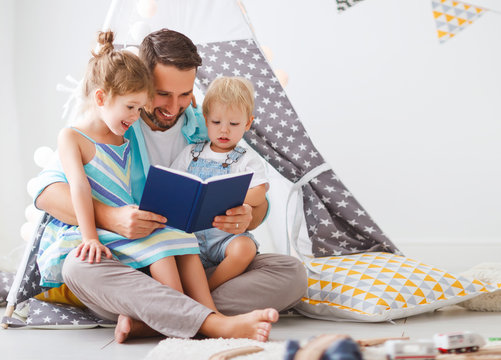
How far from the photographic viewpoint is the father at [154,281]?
1.50 metres

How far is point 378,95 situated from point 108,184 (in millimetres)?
1832

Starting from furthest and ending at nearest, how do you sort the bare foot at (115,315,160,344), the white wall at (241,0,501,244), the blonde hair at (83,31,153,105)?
the white wall at (241,0,501,244), the blonde hair at (83,31,153,105), the bare foot at (115,315,160,344)

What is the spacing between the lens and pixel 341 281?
196 centimetres

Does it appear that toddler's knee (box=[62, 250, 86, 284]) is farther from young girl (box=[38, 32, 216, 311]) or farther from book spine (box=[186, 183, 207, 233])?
book spine (box=[186, 183, 207, 233])

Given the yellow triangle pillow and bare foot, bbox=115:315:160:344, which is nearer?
bare foot, bbox=115:315:160:344

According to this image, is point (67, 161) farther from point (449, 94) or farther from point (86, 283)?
point (449, 94)

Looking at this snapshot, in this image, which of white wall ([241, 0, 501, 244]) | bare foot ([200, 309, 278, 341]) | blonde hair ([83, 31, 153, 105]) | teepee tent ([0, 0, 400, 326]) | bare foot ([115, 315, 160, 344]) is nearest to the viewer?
bare foot ([200, 309, 278, 341])

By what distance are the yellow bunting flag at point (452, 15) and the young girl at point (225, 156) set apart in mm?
1249

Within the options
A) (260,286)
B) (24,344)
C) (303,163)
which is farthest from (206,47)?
(24,344)

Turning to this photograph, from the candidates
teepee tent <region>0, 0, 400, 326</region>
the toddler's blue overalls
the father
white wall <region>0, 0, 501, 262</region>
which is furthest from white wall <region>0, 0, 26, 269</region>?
the toddler's blue overalls

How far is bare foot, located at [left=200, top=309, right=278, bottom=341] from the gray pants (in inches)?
1.2

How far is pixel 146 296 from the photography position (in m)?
1.52

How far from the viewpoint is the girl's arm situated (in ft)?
5.16

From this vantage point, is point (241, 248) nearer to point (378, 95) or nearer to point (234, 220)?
point (234, 220)
